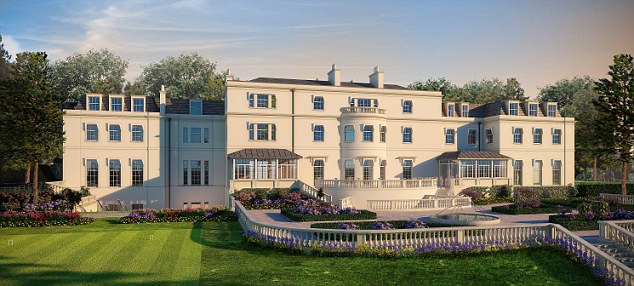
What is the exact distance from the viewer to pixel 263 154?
129ft

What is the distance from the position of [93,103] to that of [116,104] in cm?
178

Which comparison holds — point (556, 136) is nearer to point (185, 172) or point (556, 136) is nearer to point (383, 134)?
point (383, 134)

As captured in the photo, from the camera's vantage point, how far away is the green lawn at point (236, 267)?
1446cm

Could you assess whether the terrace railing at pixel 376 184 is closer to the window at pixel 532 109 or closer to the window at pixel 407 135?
the window at pixel 407 135

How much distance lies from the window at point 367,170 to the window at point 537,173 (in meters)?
17.3

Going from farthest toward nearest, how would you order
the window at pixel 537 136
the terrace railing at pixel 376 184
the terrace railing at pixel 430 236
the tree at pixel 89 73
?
the tree at pixel 89 73, the window at pixel 537 136, the terrace railing at pixel 376 184, the terrace railing at pixel 430 236

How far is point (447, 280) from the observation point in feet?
49.3

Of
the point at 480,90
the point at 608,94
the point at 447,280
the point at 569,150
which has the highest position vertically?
the point at 480,90

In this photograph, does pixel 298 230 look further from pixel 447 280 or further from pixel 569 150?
pixel 569 150

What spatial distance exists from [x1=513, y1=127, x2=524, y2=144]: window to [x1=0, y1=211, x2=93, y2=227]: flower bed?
37.5 metres

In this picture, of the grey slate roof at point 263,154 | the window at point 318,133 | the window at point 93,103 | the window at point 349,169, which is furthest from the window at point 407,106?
the window at point 93,103

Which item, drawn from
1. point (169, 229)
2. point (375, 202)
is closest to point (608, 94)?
point (375, 202)

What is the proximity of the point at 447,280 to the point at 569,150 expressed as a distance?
3976 cm

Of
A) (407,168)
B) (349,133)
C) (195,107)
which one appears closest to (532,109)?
(407,168)
